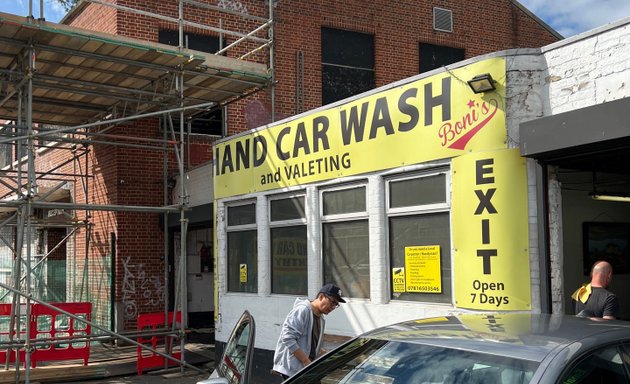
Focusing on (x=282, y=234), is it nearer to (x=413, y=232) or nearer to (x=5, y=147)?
(x=413, y=232)

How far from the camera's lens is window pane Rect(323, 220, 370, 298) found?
27.9 ft

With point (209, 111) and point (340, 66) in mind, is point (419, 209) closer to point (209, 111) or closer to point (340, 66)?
point (209, 111)

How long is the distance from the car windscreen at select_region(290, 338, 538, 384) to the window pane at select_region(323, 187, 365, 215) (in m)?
4.42

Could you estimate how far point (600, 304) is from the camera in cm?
591

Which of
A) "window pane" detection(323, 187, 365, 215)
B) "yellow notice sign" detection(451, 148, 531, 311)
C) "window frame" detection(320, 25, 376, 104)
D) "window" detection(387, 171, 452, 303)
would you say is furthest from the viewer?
"window frame" detection(320, 25, 376, 104)

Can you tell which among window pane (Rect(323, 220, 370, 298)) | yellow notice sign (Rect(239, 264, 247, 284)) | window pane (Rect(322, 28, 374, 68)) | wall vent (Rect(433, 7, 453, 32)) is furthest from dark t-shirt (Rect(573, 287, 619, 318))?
wall vent (Rect(433, 7, 453, 32))

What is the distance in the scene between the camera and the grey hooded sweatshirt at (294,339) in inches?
214

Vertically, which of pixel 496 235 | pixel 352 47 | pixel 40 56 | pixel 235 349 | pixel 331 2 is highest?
pixel 331 2

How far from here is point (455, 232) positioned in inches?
279

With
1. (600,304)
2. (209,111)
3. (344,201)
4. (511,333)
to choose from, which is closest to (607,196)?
(600,304)

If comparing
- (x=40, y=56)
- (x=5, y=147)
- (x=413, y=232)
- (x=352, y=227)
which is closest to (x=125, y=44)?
(x=40, y=56)

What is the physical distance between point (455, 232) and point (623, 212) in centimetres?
345

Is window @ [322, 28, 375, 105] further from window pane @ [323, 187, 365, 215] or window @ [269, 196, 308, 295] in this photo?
window pane @ [323, 187, 365, 215]

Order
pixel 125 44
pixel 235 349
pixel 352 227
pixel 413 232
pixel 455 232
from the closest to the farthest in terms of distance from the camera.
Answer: pixel 235 349, pixel 455 232, pixel 413 232, pixel 352 227, pixel 125 44
